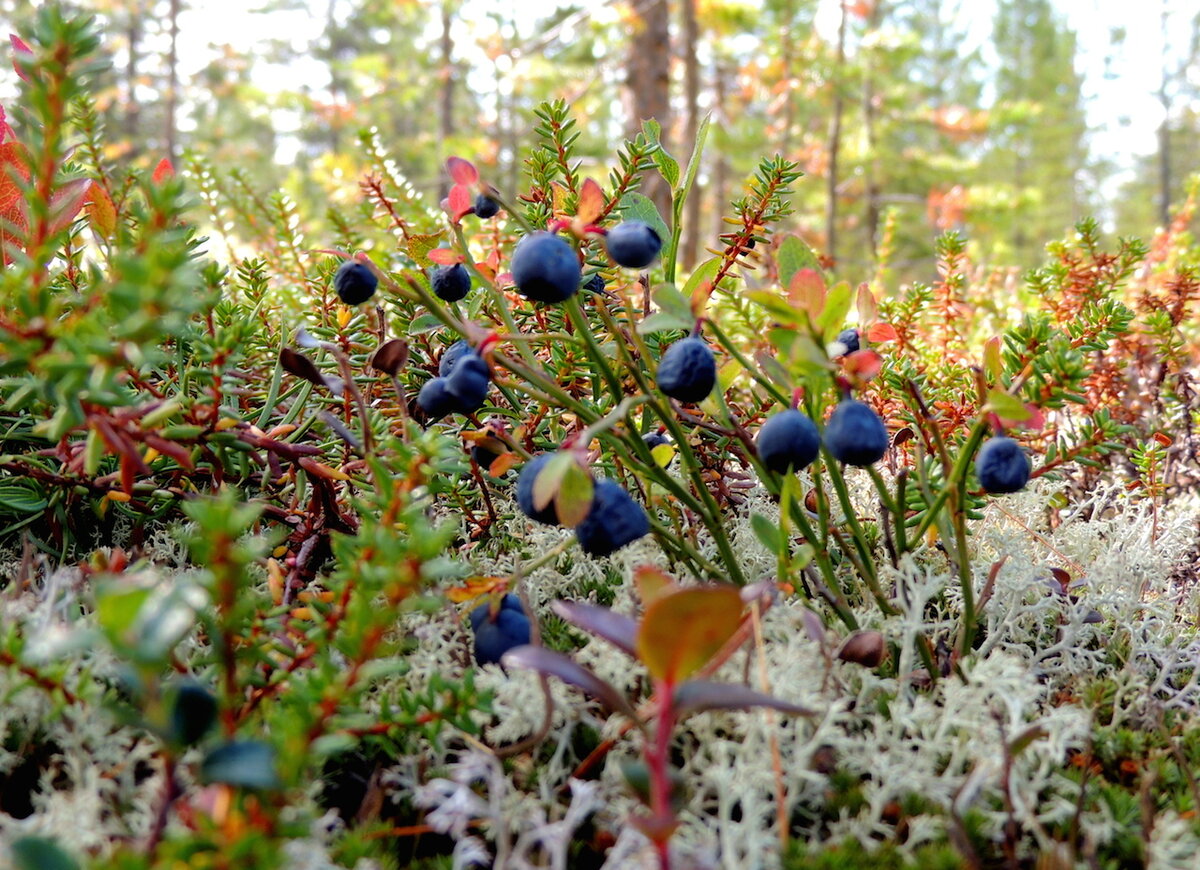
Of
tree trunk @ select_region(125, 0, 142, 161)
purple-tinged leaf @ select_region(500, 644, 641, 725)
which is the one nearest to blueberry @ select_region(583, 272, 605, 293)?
purple-tinged leaf @ select_region(500, 644, 641, 725)

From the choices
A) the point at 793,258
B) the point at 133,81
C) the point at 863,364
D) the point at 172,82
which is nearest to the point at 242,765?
the point at 863,364

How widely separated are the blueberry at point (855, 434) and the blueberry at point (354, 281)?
1.65ft

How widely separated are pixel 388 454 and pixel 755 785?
50 cm

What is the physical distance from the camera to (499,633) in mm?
783

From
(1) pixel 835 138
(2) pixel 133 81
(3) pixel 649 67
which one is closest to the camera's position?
(3) pixel 649 67

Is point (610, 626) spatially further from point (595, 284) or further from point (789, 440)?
point (595, 284)

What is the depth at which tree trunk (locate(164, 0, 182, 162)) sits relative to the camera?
9984 mm

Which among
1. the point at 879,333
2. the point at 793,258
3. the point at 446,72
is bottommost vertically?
the point at 446,72

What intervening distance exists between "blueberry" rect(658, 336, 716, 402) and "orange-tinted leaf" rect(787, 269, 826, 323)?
10 cm

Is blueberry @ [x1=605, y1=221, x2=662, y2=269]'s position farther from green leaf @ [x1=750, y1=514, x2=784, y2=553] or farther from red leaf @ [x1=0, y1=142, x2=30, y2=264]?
red leaf @ [x1=0, y1=142, x2=30, y2=264]

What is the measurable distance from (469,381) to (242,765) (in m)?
0.41

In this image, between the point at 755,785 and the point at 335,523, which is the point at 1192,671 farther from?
the point at 335,523

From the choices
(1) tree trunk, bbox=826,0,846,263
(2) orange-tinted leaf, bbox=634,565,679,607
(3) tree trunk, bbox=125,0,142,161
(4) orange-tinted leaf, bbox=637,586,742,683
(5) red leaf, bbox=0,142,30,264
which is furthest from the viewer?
(3) tree trunk, bbox=125,0,142,161

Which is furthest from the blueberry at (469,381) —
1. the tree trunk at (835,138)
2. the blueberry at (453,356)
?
the tree trunk at (835,138)
